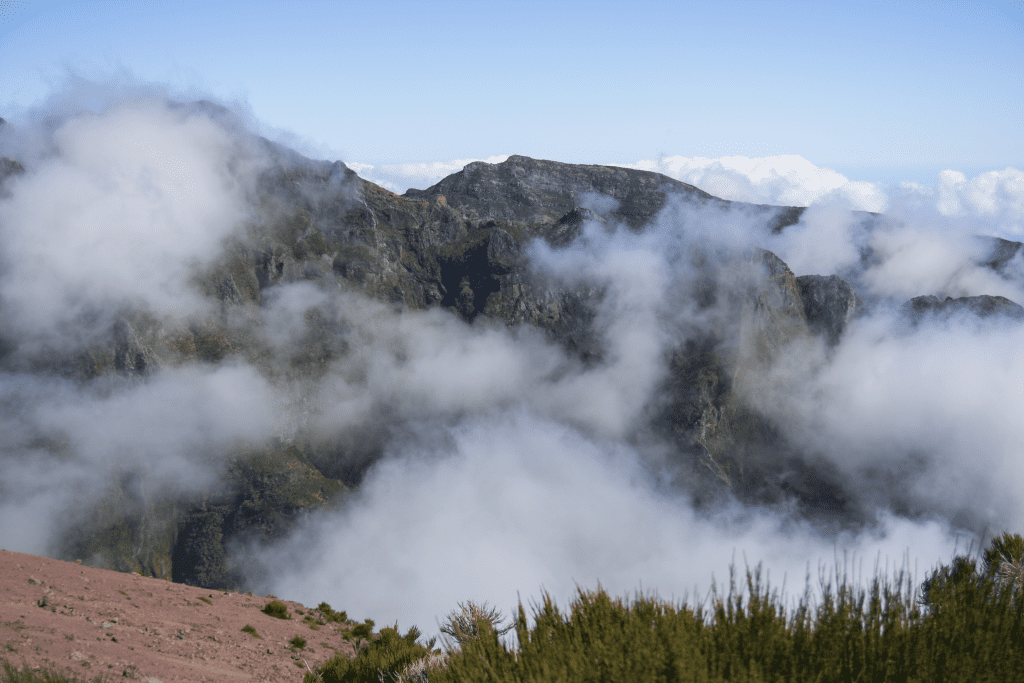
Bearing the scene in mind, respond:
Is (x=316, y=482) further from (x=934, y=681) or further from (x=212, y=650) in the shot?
(x=934, y=681)

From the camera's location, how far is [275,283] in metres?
187

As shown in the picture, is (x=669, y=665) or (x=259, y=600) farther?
(x=259, y=600)

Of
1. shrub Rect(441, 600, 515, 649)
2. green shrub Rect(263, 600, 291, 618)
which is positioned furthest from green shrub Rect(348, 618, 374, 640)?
shrub Rect(441, 600, 515, 649)

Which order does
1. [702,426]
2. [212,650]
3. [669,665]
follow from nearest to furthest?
[669,665]
[212,650]
[702,426]

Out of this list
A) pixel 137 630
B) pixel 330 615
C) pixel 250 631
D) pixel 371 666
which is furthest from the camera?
pixel 330 615

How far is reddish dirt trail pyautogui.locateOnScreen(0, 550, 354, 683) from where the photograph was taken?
1355cm

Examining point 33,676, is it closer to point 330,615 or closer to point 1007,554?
point 1007,554

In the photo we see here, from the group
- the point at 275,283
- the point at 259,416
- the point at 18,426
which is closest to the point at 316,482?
the point at 259,416

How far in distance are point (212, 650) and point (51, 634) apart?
5702mm

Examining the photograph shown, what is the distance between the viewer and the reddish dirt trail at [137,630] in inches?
533

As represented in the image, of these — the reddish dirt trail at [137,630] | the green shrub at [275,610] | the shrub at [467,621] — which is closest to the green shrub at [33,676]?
the reddish dirt trail at [137,630]

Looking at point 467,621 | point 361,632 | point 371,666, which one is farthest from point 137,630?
point 361,632

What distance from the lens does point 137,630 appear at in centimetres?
1788

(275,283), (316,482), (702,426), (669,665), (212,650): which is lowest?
(212,650)
